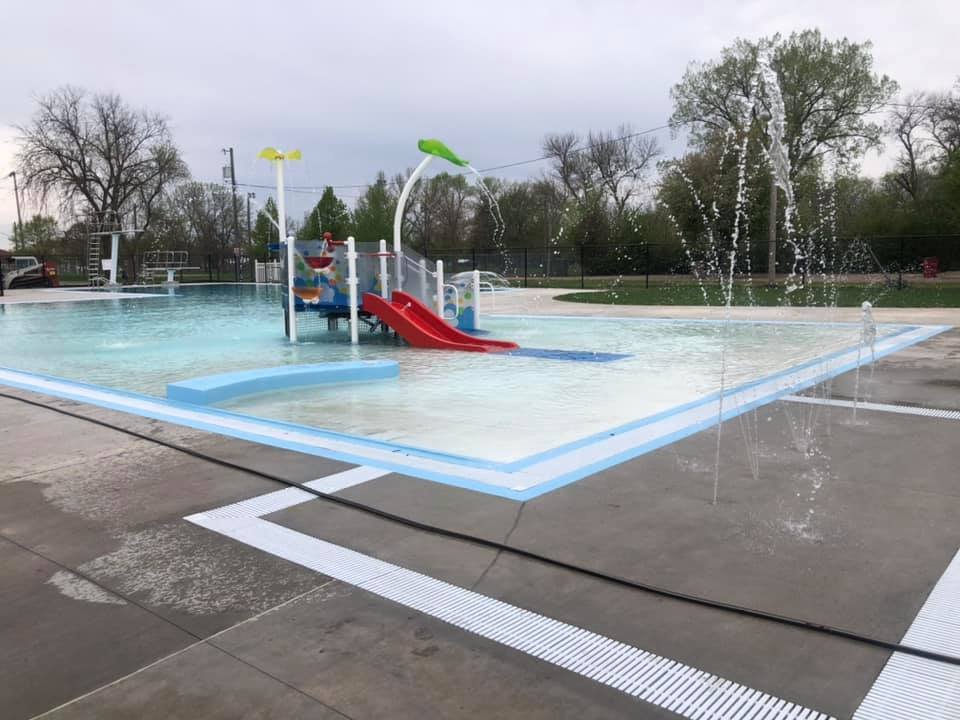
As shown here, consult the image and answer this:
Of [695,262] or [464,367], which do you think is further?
[695,262]

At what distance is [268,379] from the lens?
7.96 meters

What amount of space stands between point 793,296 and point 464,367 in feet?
56.1

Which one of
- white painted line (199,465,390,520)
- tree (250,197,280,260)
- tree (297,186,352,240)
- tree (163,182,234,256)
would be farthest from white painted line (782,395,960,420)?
tree (163,182,234,256)

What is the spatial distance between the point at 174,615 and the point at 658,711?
1911 millimetres

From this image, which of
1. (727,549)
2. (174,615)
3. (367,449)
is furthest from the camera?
(367,449)

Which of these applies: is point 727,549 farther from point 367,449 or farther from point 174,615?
point 367,449

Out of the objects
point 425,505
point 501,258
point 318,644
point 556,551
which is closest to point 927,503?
point 556,551

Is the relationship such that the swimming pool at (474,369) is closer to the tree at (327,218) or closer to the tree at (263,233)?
the tree at (327,218)

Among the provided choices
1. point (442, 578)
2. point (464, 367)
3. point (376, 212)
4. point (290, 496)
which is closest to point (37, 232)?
point (376, 212)

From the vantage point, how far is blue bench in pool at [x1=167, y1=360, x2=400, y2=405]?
7.28m

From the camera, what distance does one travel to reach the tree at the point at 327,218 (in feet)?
156

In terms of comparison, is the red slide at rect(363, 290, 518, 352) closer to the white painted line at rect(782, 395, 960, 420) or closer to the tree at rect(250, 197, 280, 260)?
the white painted line at rect(782, 395, 960, 420)

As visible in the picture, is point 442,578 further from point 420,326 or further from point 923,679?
point 420,326

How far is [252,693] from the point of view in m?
2.43
